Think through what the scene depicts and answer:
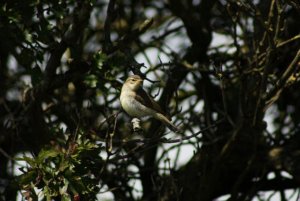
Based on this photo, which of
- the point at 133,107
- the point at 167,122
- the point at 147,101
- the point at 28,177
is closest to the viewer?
the point at 28,177

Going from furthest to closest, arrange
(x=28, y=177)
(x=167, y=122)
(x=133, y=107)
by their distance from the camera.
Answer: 1. (x=133, y=107)
2. (x=167, y=122)
3. (x=28, y=177)

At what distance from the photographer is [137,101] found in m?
7.41

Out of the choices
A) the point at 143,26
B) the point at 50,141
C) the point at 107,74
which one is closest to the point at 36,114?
the point at 50,141

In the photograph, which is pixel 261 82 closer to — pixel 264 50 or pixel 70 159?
pixel 264 50

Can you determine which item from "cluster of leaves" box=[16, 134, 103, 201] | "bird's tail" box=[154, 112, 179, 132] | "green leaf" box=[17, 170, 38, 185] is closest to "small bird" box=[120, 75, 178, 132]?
"bird's tail" box=[154, 112, 179, 132]

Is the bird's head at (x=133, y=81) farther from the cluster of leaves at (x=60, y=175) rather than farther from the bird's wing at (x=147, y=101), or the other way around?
the cluster of leaves at (x=60, y=175)

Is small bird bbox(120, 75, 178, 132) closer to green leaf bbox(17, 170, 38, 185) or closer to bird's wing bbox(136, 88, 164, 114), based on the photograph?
bird's wing bbox(136, 88, 164, 114)

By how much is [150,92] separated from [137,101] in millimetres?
1025

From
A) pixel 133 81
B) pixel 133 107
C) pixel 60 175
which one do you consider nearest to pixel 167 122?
pixel 133 107

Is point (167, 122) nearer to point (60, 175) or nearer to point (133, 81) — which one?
point (133, 81)

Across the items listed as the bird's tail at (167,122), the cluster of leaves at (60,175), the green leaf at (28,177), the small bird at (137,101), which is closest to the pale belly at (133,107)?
the small bird at (137,101)

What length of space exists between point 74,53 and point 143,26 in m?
0.81

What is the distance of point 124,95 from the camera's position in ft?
24.0

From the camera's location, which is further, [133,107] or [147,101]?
[147,101]
